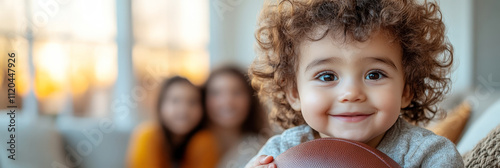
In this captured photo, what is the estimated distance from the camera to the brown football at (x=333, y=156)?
0.92 meters

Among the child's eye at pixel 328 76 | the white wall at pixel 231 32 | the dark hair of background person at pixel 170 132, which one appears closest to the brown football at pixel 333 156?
the child's eye at pixel 328 76

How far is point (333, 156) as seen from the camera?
0.94 meters

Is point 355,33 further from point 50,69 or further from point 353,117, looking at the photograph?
point 50,69

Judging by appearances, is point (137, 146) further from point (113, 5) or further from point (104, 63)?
point (113, 5)

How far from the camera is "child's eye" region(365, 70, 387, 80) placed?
105 cm

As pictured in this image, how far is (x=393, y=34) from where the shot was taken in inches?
43.3

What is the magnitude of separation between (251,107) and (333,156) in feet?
8.85

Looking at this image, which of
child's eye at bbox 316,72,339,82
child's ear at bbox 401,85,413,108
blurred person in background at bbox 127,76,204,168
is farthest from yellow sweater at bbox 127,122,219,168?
child's eye at bbox 316,72,339,82

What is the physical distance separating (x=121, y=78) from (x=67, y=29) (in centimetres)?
67

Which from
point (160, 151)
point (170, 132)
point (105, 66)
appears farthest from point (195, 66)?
point (160, 151)

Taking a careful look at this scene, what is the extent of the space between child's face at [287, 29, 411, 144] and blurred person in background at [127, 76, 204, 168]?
8.25ft

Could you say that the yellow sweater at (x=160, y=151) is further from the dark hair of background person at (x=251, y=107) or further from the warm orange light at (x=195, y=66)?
the warm orange light at (x=195, y=66)

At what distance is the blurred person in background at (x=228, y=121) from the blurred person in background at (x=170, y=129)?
9cm

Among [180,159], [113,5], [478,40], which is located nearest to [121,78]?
[113,5]
